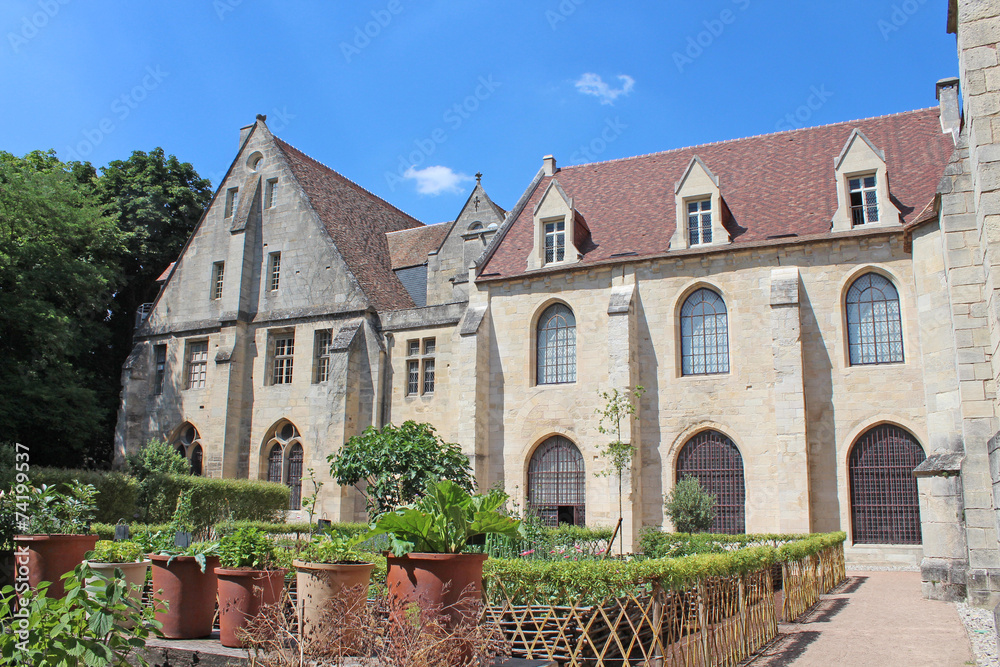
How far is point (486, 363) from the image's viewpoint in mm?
23984

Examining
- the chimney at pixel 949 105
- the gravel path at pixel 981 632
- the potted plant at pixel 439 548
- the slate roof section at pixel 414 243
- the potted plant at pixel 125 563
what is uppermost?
the chimney at pixel 949 105

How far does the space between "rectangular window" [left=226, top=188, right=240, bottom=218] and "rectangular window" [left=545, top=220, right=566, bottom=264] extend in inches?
538

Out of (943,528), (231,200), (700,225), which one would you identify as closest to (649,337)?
(700,225)

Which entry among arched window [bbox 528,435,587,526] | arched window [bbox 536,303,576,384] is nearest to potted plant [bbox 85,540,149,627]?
arched window [bbox 528,435,587,526]

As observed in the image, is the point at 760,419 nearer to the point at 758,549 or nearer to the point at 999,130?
the point at 758,549

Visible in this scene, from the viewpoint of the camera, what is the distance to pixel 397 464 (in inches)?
674

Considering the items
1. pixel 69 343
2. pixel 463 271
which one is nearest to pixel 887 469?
pixel 463 271

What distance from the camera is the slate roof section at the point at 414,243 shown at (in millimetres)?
30203

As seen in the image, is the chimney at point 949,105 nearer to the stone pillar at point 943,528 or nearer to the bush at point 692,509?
the stone pillar at point 943,528

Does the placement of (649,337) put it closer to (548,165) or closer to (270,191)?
(548,165)

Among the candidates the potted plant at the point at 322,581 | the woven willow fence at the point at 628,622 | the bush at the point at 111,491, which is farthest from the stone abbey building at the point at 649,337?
the potted plant at the point at 322,581

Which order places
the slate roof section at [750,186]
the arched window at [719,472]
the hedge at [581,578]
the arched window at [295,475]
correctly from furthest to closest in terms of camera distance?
the arched window at [295,475]
the slate roof section at [750,186]
the arched window at [719,472]
the hedge at [581,578]

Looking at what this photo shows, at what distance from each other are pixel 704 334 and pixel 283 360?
1530 cm

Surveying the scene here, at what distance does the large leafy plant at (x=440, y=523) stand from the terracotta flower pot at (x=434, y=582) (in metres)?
0.15
